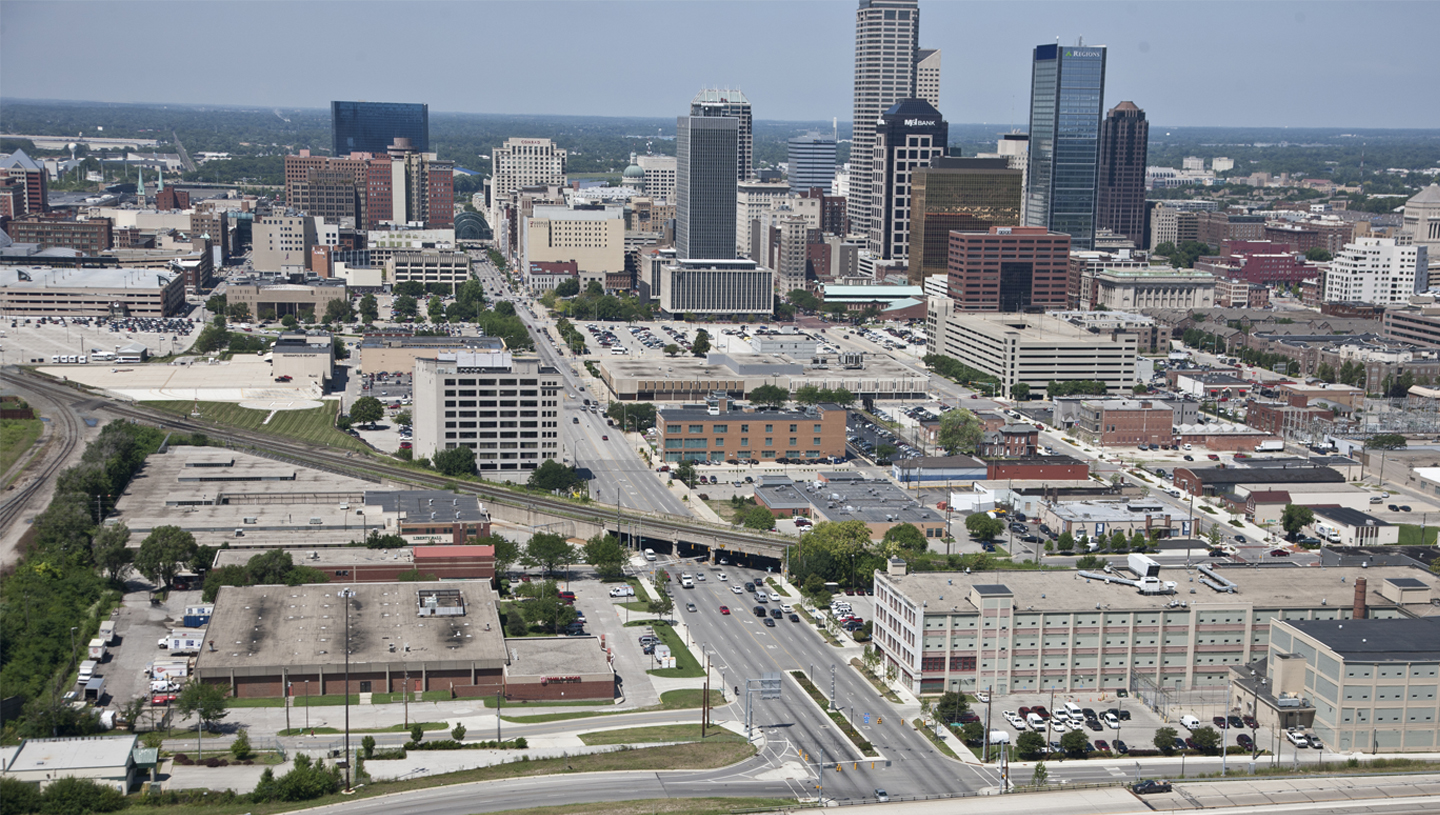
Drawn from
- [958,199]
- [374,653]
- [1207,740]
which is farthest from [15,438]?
[958,199]

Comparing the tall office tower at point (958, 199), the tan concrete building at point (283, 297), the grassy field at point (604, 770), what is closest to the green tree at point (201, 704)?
the grassy field at point (604, 770)

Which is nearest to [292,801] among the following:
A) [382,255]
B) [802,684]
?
[802,684]

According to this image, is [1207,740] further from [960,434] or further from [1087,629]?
[960,434]

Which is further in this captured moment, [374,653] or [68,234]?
[68,234]

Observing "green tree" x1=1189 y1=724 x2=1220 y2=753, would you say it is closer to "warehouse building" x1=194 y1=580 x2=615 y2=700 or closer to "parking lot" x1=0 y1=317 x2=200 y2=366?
"warehouse building" x1=194 y1=580 x2=615 y2=700

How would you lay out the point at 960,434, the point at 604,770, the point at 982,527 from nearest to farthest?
the point at 604,770
the point at 982,527
the point at 960,434
